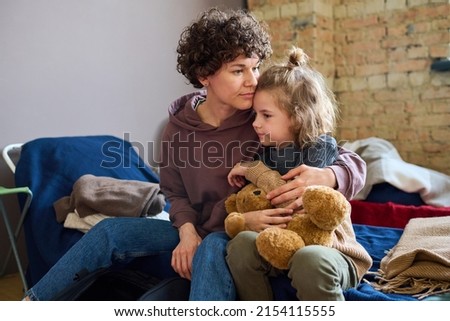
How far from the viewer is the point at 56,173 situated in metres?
2.28

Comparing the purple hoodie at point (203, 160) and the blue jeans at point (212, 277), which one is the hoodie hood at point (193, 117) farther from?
the blue jeans at point (212, 277)

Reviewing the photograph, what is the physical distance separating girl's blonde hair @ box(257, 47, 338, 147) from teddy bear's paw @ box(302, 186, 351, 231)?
245 millimetres

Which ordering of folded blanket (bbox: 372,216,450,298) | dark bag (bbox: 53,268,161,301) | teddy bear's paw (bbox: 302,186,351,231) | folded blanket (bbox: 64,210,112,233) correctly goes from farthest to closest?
folded blanket (bbox: 64,210,112,233) < dark bag (bbox: 53,268,161,301) < folded blanket (bbox: 372,216,450,298) < teddy bear's paw (bbox: 302,186,351,231)

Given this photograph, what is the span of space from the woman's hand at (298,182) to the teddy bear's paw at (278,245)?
0.43ft

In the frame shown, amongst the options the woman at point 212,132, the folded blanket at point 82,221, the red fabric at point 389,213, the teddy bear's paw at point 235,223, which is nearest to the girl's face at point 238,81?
the woman at point 212,132

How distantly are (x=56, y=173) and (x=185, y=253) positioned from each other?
1.07 meters

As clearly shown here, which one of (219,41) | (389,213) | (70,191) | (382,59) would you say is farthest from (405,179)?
(70,191)

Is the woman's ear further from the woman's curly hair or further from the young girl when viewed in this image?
the young girl

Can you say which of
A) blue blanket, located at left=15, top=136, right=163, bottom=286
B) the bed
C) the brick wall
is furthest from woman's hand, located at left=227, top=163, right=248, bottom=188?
the brick wall

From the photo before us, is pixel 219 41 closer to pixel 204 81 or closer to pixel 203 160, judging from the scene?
pixel 204 81

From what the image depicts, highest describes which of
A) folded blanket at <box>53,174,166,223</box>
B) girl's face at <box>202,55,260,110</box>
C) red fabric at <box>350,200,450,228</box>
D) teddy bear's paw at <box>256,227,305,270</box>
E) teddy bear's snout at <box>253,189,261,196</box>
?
girl's face at <box>202,55,260,110</box>

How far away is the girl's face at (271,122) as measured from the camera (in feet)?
4.72

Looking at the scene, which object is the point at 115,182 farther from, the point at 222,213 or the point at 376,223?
the point at 376,223

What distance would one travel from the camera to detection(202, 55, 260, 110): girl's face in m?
1.52
